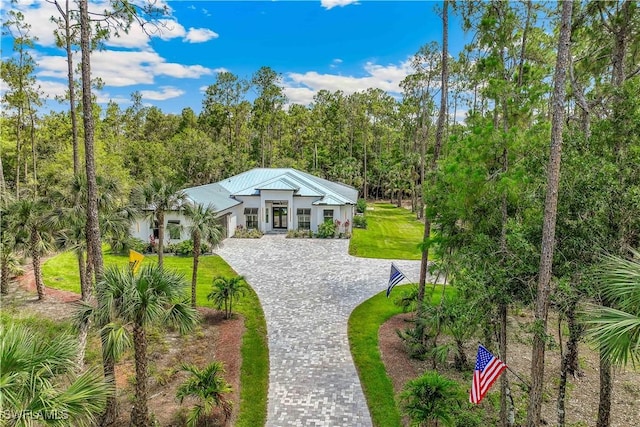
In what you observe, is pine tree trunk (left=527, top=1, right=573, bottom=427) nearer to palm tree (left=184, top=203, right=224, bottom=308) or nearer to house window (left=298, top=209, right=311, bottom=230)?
palm tree (left=184, top=203, right=224, bottom=308)

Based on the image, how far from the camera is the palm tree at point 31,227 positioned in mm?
15703

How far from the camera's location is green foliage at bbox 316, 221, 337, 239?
3095 centimetres

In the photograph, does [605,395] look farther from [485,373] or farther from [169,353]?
[169,353]

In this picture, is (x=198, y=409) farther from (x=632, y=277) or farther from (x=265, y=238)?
(x=265, y=238)

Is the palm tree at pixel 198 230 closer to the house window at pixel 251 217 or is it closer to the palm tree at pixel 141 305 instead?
→ the palm tree at pixel 141 305

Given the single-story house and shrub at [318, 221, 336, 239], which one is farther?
the single-story house

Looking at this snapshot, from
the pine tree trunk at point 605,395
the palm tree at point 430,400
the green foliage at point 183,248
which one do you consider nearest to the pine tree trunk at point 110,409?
the palm tree at point 430,400

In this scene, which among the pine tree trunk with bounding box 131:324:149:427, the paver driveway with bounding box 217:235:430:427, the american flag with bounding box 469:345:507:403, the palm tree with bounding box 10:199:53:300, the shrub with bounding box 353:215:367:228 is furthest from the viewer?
the shrub with bounding box 353:215:367:228

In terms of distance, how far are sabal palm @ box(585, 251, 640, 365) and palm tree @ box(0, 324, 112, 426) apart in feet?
23.7

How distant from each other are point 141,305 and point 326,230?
23258 millimetres

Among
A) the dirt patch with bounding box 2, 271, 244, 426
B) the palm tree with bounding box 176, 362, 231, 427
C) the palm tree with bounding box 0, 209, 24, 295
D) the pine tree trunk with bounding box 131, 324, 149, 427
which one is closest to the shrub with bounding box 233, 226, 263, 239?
the dirt patch with bounding box 2, 271, 244, 426

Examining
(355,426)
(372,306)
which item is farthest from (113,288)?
(372,306)

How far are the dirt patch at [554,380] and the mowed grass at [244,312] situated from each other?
387cm

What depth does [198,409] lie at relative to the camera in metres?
9.06
